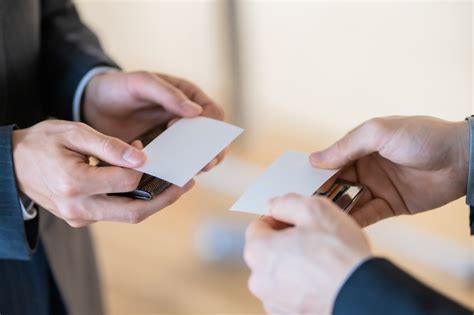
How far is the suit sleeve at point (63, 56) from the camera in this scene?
1216 millimetres

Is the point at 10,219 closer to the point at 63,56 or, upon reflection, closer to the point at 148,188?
the point at 148,188

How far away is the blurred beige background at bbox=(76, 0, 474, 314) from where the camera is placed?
213 centimetres

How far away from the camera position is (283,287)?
705 mm

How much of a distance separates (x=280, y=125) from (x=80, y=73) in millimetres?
1649

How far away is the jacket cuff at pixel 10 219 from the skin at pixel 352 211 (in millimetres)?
→ 386

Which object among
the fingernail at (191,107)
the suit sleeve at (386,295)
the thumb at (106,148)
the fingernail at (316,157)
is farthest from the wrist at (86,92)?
the suit sleeve at (386,295)

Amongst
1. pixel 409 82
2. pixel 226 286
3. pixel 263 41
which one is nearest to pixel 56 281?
pixel 226 286

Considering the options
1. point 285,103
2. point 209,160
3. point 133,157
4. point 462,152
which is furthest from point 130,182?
point 285,103

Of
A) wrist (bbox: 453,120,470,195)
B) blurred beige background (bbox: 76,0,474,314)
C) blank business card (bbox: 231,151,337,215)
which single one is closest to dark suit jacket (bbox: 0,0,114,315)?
blank business card (bbox: 231,151,337,215)

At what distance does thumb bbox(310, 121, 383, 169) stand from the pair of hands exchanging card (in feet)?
0.05

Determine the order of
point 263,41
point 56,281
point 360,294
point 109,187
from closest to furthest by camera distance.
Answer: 1. point 360,294
2. point 109,187
3. point 56,281
4. point 263,41

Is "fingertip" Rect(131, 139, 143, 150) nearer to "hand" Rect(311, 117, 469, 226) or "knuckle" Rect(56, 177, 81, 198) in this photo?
"knuckle" Rect(56, 177, 81, 198)

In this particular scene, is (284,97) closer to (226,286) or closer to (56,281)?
(226,286)

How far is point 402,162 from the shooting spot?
3.15 feet
